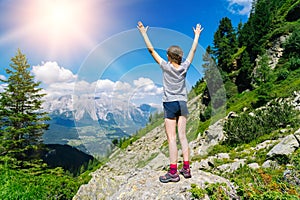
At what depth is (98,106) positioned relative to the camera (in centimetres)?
696

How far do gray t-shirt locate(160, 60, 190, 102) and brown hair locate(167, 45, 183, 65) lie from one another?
0.11m

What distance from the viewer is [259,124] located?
19.2m

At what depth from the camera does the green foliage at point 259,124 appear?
1789cm

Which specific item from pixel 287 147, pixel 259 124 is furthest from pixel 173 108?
pixel 259 124

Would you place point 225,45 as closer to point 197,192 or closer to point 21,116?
point 21,116

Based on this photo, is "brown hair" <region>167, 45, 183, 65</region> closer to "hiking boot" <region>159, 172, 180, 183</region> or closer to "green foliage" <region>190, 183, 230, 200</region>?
"hiking boot" <region>159, 172, 180, 183</region>

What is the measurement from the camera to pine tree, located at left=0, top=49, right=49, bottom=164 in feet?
81.3

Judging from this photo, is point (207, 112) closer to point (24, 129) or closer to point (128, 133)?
point (24, 129)

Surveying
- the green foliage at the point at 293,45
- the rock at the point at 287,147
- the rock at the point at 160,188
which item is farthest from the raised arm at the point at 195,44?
the green foliage at the point at 293,45

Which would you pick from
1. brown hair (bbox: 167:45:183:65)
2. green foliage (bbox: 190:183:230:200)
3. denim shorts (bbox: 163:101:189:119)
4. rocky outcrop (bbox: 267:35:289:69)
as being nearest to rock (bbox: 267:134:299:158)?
green foliage (bbox: 190:183:230:200)

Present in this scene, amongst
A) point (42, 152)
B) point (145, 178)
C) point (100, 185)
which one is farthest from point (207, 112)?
point (145, 178)

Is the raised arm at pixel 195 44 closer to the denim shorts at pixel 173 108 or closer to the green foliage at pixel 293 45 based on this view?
the denim shorts at pixel 173 108

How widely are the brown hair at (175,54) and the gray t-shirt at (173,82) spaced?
0.35 feet

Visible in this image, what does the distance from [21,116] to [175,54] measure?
2473cm
